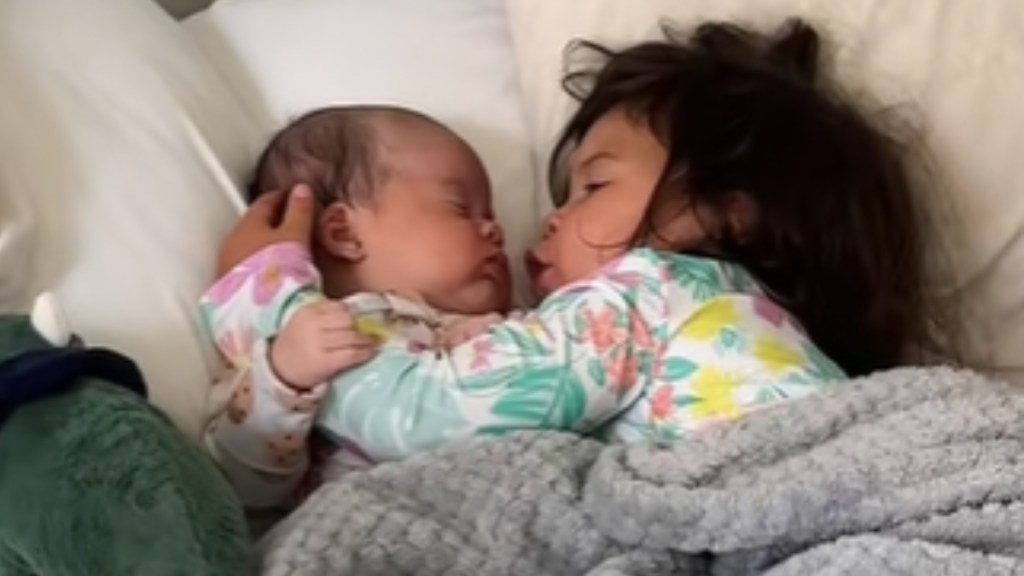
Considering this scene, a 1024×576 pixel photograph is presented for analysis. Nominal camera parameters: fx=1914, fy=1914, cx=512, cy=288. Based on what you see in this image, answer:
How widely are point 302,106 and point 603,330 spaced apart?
1.26 feet

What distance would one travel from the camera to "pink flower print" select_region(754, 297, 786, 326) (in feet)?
4.13

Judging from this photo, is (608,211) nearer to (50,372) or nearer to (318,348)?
(318,348)

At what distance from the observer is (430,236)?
136 cm

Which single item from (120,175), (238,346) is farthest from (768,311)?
(120,175)

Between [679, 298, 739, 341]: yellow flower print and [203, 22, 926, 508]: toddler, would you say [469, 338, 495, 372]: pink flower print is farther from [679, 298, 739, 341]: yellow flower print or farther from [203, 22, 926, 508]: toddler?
[679, 298, 739, 341]: yellow flower print

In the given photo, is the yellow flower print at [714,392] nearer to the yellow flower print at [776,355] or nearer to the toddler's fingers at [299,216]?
the yellow flower print at [776,355]

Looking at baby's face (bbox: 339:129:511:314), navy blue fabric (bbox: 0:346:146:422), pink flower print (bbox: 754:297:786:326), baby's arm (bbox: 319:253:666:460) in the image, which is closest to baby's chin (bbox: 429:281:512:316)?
baby's face (bbox: 339:129:511:314)

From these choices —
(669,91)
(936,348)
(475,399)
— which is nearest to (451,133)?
(669,91)

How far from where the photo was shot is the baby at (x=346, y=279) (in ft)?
4.08

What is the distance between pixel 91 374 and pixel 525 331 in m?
0.30

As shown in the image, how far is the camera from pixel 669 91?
4.70ft

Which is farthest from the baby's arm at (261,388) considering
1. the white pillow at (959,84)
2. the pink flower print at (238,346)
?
the white pillow at (959,84)

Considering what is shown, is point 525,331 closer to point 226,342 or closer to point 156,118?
point 226,342

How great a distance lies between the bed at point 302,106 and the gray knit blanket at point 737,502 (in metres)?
0.22
